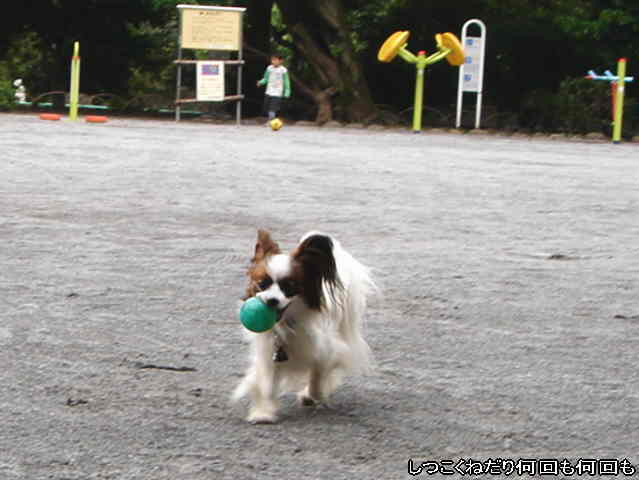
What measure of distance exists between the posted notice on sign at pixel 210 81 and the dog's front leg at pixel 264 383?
82.4ft

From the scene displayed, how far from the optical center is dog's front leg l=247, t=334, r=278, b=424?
4.96m

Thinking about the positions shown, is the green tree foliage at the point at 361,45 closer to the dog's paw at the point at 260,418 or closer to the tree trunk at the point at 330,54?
the tree trunk at the point at 330,54

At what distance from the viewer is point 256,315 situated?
15.5 ft

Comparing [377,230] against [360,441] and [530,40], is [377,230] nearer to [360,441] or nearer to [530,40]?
[360,441]

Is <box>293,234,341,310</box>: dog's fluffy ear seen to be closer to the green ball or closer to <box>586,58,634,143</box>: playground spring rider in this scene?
the green ball

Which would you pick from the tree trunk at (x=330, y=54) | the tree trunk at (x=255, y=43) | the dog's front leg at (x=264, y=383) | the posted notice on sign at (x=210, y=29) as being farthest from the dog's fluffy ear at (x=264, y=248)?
the tree trunk at (x=255, y=43)

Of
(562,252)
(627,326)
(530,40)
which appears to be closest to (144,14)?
(530,40)

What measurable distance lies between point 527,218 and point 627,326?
5132 millimetres

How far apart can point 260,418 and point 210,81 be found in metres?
25.5

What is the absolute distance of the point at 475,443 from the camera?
4672mm

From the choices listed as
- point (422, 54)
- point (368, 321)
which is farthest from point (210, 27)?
point (368, 321)

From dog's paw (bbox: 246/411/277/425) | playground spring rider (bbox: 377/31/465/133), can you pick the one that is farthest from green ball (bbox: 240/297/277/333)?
playground spring rider (bbox: 377/31/465/133)

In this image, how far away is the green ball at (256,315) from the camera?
15.5 feet

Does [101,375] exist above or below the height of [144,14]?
below
